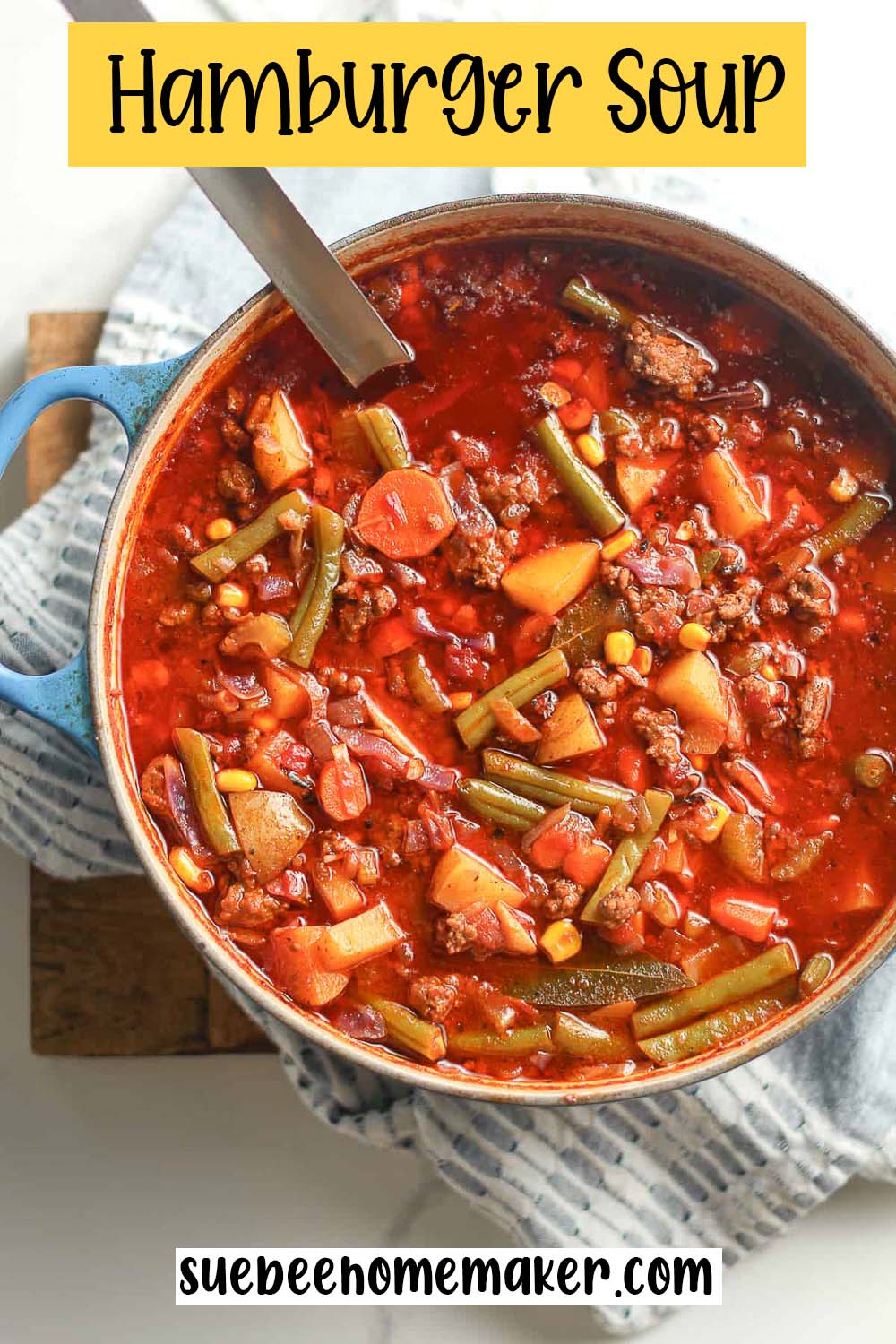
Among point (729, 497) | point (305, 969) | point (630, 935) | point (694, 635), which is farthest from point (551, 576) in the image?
point (305, 969)

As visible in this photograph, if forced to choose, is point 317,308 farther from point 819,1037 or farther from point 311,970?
point 819,1037

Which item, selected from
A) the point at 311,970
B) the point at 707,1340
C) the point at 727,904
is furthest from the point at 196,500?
the point at 707,1340

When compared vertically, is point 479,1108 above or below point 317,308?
below

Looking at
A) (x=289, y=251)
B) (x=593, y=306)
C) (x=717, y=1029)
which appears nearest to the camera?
(x=289, y=251)

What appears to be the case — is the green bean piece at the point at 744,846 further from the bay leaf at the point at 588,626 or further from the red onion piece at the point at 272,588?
the red onion piece at the point at 272,588

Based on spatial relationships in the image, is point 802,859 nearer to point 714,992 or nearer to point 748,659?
point 714,992

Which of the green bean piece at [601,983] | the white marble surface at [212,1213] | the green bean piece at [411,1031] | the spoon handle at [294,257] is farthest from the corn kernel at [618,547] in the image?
the white marble surface at [212,1213]
